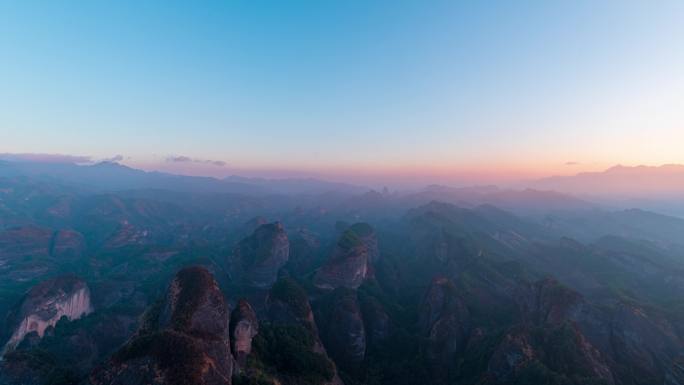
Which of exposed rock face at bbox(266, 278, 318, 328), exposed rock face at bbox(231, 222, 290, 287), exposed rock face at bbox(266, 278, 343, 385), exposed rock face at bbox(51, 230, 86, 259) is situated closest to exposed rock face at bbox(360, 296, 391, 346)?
exposed rock face at bbox(266, 278, 343, 385)

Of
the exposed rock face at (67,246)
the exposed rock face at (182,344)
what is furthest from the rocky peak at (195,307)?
the exposed rock face at (67,246)

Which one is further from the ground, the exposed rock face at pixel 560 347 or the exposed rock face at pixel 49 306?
the exposed rock face at pixel 560 347

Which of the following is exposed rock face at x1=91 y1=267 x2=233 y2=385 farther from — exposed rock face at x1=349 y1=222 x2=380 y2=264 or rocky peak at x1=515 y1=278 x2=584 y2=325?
exposed rock face at x1=349 y1=222 x2=380 y2=264

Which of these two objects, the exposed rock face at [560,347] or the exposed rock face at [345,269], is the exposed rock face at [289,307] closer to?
the exposed rock face at [345,269]

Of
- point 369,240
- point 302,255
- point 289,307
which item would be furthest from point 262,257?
point 289,307

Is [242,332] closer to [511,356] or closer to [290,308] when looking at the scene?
[290,308]

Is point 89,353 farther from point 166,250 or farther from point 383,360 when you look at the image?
point 166,250

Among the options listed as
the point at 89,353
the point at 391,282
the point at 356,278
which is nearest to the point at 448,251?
the point at 391,282
